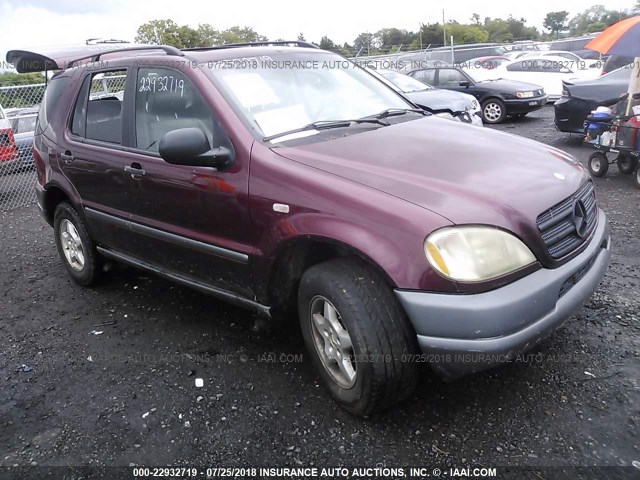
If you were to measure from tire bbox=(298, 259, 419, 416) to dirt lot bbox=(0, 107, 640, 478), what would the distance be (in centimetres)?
21

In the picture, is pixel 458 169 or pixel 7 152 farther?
pixel 7 152

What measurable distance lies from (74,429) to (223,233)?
1348 millimetres

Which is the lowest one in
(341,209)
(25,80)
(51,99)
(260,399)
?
(260,399)

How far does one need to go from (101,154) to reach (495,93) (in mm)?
10472

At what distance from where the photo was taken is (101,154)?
399cm

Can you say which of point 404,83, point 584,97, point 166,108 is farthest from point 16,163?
point 584,97

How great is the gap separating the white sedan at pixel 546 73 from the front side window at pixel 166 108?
42.8 feet

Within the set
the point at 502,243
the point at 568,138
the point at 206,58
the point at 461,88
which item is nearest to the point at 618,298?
the point at 502,243

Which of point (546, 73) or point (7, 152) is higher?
point (546, 73)

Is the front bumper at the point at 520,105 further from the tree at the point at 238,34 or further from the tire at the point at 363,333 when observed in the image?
the tree at the point at 238,34

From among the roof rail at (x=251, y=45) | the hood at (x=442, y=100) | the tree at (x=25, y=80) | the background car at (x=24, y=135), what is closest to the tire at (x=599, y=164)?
the hood at (x=442, y=100)

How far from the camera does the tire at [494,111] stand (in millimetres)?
12445

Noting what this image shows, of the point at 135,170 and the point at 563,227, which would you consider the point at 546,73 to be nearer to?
the point at 563,227

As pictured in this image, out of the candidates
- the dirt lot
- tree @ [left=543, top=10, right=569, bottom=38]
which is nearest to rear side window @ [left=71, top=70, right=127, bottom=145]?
the dirt lot
